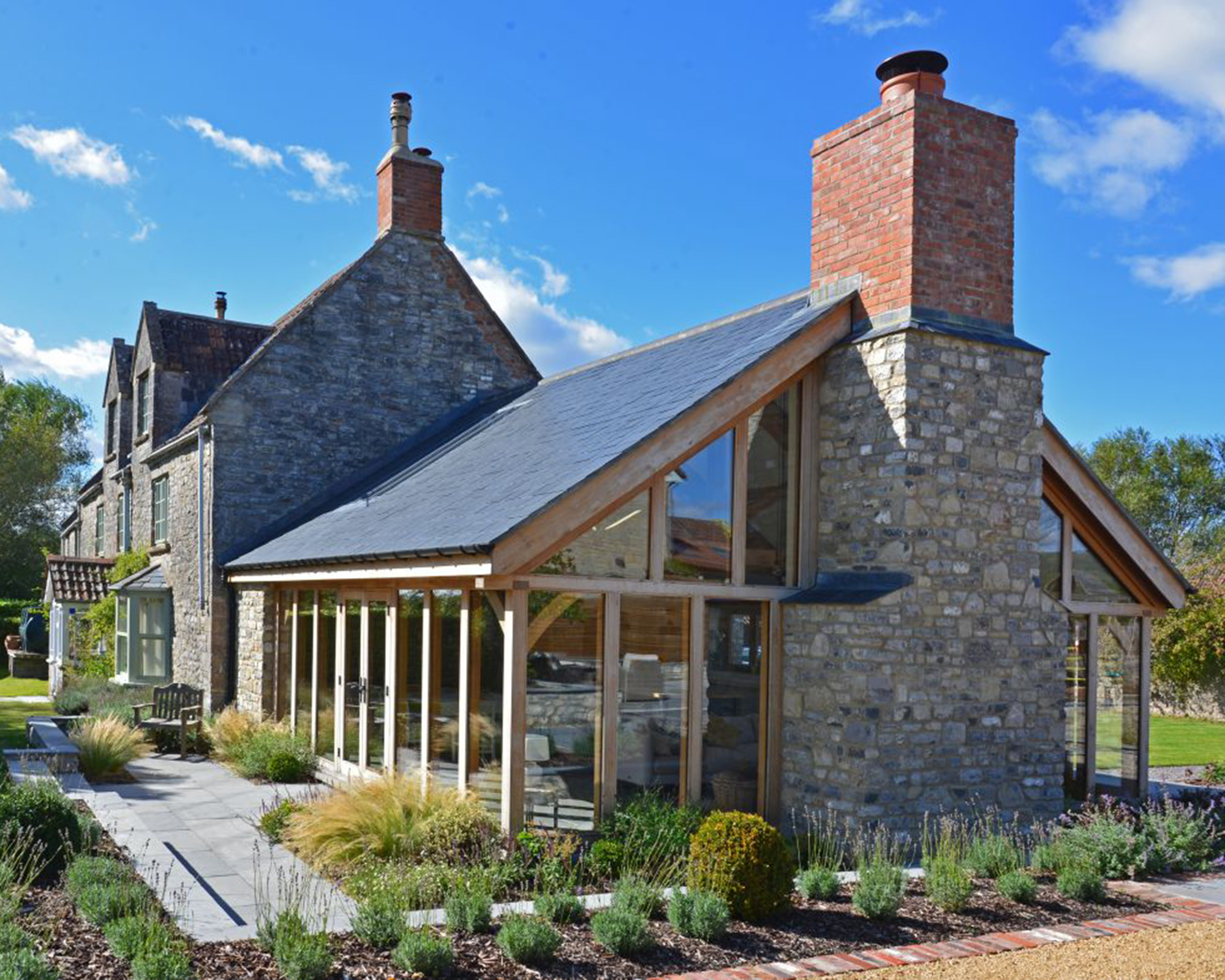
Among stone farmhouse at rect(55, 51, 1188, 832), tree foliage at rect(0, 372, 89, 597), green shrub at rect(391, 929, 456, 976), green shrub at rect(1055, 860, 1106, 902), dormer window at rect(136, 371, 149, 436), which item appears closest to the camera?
green shrub at rect(391, 929, 456, 976)

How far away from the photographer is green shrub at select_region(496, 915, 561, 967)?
6.29 m

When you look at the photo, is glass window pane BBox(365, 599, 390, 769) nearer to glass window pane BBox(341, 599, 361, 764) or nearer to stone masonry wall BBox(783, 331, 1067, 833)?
glass window pane BBox(341, 599, 361, 764)

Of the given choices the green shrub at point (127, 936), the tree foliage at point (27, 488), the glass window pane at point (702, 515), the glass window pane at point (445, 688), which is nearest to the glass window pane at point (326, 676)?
the glass window pane at point (445, 688)

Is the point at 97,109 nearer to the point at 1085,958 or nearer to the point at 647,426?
the point at 647,426

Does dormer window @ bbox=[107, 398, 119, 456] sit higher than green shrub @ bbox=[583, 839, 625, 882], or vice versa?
dormer window @ bbox=[107, 398, 119, 456]

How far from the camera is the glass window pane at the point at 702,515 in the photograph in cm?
994

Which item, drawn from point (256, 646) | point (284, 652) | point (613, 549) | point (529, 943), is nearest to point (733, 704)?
point (613, 549)

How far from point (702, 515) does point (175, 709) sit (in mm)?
10022

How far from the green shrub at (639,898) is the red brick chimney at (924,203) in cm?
565

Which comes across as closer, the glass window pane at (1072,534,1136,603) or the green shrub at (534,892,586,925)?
the green shrub at (534,892,586,925)

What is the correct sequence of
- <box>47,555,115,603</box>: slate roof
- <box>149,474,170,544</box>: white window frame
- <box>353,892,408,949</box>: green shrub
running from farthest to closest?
<box>47,555,115,603</box>: slate roof → <box>149,474,170,544</box>: white window frame → <box>353,892,408,949</box>: green shrub

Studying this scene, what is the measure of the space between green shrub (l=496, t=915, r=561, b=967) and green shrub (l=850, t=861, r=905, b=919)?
2.26 meters

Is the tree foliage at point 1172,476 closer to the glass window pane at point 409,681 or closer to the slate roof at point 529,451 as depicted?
the slate roof at point 529,451

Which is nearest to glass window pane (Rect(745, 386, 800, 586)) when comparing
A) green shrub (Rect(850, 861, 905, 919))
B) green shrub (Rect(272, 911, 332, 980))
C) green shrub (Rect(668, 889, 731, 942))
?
green shrub (Rect(850, 861, 905, 919))
